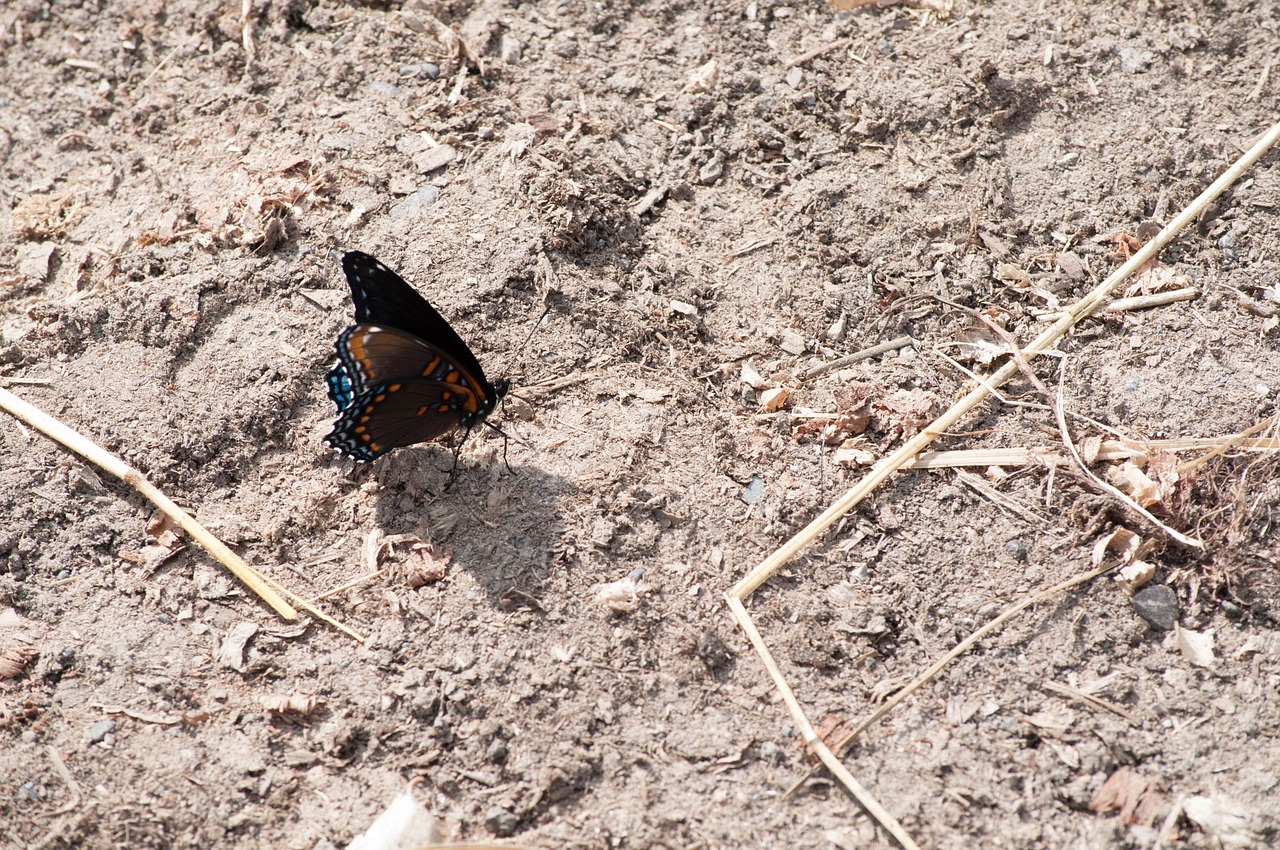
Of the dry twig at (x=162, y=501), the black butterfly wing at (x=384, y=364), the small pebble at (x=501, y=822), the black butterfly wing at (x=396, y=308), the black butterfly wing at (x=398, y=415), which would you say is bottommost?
the small pebble at (x=501, y=822)

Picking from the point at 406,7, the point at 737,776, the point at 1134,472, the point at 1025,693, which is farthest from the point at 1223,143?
the point at 406,7

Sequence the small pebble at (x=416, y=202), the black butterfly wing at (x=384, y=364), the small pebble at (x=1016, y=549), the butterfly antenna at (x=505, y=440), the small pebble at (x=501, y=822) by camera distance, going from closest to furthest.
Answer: the small pebble at (x=501, y=822)
the small pebble at (x=1016, y=549)
the black butterfly wing at (x=384, y=364)
the butterfly antenna at (x=505, y=440)
the small pebble at (x=416, y=202)

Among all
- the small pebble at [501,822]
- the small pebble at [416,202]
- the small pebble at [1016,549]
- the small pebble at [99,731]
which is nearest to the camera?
the small pebble at [501,822]

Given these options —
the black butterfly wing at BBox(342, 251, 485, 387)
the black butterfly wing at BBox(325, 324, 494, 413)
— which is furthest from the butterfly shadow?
the black butterfly wing at BBox(342, 251, 485, 387)

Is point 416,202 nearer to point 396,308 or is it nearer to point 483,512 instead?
point 396,308

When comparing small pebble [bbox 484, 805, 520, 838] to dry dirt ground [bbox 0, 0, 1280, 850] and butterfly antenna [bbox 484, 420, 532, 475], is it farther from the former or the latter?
butterfly antenna [bbox 484, 420, 532, 475]

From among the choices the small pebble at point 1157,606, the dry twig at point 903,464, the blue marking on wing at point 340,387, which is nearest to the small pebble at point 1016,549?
the dry twig at point 903,464

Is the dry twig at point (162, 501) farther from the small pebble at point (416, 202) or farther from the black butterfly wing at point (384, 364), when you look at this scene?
the small pebble at point (416, 202)
